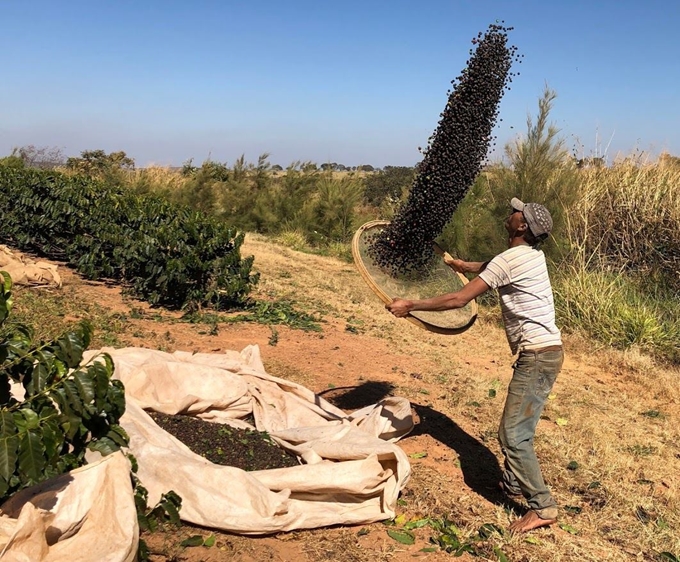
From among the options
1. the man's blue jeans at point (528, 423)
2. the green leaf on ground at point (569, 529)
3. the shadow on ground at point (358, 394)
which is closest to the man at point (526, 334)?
the man's blue jeans at point (528, 423)

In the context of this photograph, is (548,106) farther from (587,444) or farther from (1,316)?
(1,316)

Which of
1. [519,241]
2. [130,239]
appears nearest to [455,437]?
[519,241]

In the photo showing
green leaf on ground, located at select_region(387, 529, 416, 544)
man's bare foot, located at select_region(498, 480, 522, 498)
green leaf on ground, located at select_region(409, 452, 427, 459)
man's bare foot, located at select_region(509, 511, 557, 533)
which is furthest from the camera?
green leaf on ground, located at select_region(409, 452, 427, 459)

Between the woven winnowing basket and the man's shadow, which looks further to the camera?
the woven winnowing basket

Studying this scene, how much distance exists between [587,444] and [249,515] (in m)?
3.02

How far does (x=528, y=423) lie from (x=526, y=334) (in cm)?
50

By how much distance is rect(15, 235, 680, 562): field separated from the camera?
3.39 metres

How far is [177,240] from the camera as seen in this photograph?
7727mm

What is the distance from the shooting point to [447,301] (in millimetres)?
3680

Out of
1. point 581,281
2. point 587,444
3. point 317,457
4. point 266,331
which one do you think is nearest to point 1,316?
point 317,457

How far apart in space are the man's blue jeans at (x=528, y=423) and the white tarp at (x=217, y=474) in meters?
0.61

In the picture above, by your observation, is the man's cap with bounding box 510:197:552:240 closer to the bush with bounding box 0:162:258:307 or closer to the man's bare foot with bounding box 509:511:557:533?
the man's bare foot with bounding box 509:511:557:533

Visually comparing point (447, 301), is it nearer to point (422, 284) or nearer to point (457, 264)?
point (457, 264)

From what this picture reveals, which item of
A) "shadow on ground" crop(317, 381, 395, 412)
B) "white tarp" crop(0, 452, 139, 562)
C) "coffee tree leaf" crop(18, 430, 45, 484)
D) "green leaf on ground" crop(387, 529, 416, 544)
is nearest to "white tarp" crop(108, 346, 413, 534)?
"green leaf on ground" crop(387, 529, 416, 544)
